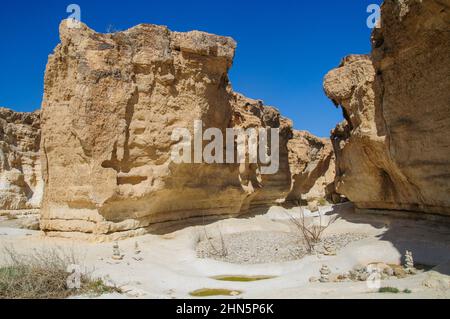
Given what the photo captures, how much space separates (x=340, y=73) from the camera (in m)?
13.4

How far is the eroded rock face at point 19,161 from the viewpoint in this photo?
18656 mm

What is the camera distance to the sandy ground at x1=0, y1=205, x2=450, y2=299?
5.35 m

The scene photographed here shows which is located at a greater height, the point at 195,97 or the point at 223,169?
the point at 195,97

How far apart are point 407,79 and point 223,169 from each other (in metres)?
6.57

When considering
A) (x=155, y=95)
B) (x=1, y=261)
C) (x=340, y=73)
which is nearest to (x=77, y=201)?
(x=1, y=261)

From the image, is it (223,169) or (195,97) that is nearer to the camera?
(195,97)

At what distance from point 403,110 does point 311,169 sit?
11.8 metres

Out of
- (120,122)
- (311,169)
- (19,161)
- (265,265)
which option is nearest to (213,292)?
(265,265)

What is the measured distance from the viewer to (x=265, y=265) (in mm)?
7859

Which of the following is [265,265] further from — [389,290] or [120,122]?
[120,122]

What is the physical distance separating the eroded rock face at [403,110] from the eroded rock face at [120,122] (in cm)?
484

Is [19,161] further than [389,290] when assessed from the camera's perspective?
Yes

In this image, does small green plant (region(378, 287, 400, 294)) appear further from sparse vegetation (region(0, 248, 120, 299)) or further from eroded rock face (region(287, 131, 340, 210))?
eroded rock face (region(287, 131, 340, 210))
